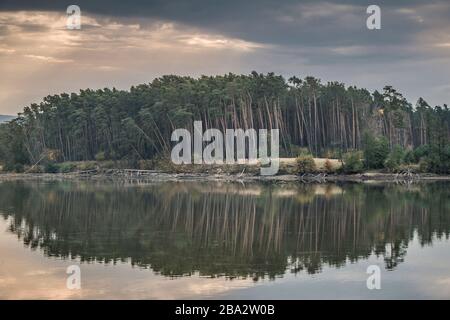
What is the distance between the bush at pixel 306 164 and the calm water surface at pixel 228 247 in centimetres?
3149

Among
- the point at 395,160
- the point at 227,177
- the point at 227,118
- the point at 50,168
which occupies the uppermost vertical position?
the point at 227,118

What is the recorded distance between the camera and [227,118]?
343 feet

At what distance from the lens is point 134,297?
19875 millimetres

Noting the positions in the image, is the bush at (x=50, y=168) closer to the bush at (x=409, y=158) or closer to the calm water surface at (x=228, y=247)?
the bush at (x=409, y=158)

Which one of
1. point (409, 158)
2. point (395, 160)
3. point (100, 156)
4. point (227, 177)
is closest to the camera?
point (395, 160)

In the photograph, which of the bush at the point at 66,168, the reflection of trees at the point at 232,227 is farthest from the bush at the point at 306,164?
the bush at the point at 66,168

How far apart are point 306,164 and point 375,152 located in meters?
8.74

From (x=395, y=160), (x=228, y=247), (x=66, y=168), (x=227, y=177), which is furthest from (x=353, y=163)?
(x=228, y=247)

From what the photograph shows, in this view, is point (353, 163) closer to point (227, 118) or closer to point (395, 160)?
point (395, 160)

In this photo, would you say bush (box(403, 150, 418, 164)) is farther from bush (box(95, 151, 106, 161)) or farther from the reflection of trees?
bush (box(95, 151, 106, 161))

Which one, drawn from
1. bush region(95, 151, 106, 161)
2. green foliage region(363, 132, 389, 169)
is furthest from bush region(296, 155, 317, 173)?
bush region(95, 151, 106, 161)

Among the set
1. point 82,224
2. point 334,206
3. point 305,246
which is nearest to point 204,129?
point 334,206

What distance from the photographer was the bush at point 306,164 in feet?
274
